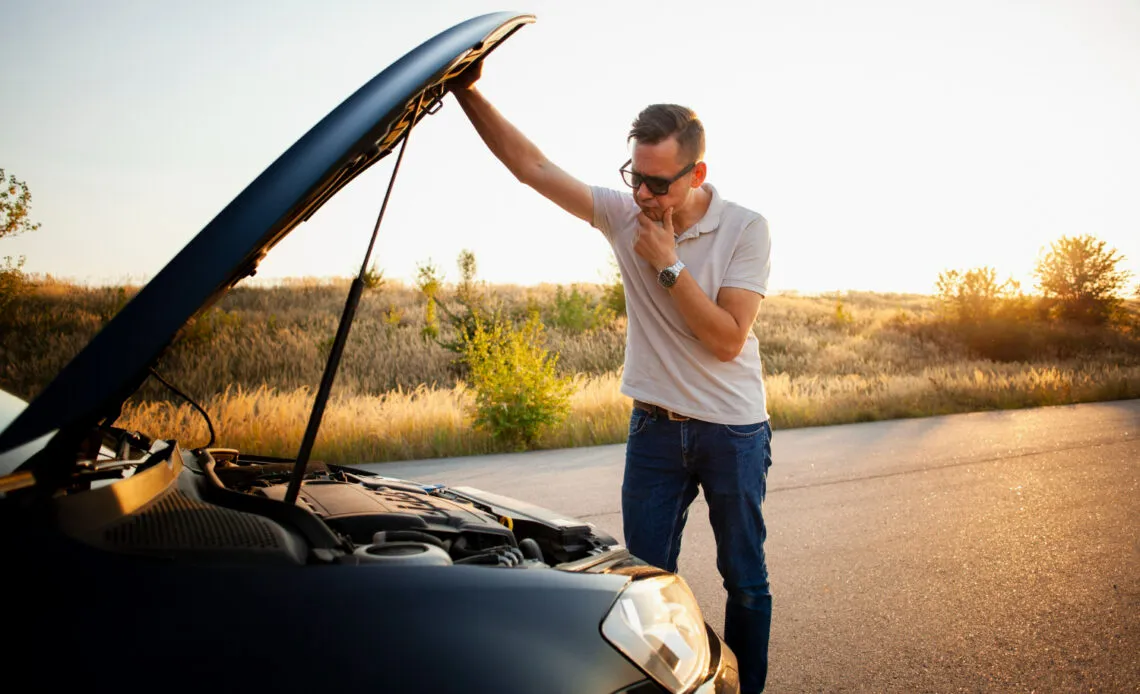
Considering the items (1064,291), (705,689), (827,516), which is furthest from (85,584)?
(1064,291)

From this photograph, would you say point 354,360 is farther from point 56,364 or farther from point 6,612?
point 6,612

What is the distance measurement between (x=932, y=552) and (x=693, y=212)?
11.4 ft

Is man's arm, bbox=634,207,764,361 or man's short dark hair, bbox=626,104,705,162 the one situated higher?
man's short dark hair, bbox=626,104,705,162

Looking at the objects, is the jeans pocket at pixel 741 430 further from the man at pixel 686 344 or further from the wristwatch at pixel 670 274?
the wristwatch at pixel 670 274

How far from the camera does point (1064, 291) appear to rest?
28266 mm

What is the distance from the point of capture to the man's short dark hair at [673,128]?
283 centimetres

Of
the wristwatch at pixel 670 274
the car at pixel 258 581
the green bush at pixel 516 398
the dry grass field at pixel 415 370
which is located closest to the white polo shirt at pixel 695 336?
the wristwatch at pixel 670 274

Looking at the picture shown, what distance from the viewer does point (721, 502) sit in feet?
9.80

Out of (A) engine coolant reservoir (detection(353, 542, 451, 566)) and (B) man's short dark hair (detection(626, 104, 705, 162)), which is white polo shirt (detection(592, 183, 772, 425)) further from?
(A) engine coolant reservoir (detection(353, 542, 451, 566))

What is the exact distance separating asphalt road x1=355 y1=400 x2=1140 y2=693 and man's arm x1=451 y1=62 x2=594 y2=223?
7.12ft

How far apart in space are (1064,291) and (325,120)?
31913 millimetres

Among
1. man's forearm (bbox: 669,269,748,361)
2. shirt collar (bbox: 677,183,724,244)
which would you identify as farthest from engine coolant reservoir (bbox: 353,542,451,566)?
shirt collar (bbox: 677,183,724,244)

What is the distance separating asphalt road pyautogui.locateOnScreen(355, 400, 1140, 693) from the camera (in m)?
3.65

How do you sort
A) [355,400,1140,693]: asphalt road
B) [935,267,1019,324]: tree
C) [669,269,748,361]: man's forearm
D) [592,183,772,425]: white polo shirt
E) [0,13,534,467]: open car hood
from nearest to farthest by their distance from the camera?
[0,13,534,467]: open car hood
[669,269,748,361]: man's forearm
[592,183,772,425]: white polo shirt
[355,400,1140,693]: asphalt road
[935,267,1019,324]: tree
